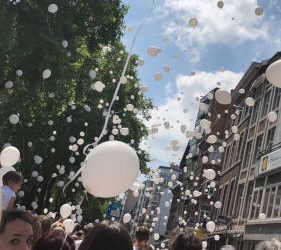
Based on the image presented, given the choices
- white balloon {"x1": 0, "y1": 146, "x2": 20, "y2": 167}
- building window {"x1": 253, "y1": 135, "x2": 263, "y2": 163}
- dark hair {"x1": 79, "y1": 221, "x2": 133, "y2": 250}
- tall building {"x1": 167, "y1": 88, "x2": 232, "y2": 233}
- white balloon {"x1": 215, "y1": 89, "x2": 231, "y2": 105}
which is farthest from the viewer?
tall building {"x1": 167, "y1": 88, "x2": 232, "y2": 233}

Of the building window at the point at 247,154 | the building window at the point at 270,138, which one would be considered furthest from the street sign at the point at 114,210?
the building window at the point at 270,138

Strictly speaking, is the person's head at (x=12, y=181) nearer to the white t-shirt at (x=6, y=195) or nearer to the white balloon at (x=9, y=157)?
the white t-shirt at (x=6, y=195)

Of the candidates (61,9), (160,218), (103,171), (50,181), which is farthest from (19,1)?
(160,218)

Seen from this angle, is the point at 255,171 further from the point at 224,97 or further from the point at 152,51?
the point at 152,51

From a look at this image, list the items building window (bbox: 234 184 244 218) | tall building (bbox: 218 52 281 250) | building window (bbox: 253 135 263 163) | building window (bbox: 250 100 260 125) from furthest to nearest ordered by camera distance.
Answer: building window (bbox: 250 100 260 125) < building window (bbox: 234 184 244 218) < building window (bbox: 253 135 263 163) < tall building (bbox: 218 52 281 250)

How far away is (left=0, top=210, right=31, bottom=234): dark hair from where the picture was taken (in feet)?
9.89

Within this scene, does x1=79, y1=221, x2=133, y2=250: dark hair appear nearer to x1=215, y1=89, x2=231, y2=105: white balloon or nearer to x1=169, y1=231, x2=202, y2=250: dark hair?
x1=169, y1=231, x2=202, y2=250: dark hair

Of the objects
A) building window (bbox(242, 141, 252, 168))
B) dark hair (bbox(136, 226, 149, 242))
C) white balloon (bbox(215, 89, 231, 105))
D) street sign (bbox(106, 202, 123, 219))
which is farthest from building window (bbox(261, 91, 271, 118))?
dark hair (bbox(136, 226, 149, 242))

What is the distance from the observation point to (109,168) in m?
4.16

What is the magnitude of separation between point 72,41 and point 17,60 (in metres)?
1.96

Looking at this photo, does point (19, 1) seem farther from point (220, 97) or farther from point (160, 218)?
point (160, 218)

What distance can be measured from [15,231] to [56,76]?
12377 mm

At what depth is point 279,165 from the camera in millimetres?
19500

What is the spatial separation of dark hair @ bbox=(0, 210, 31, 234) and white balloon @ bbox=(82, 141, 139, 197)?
1127 millimetres
